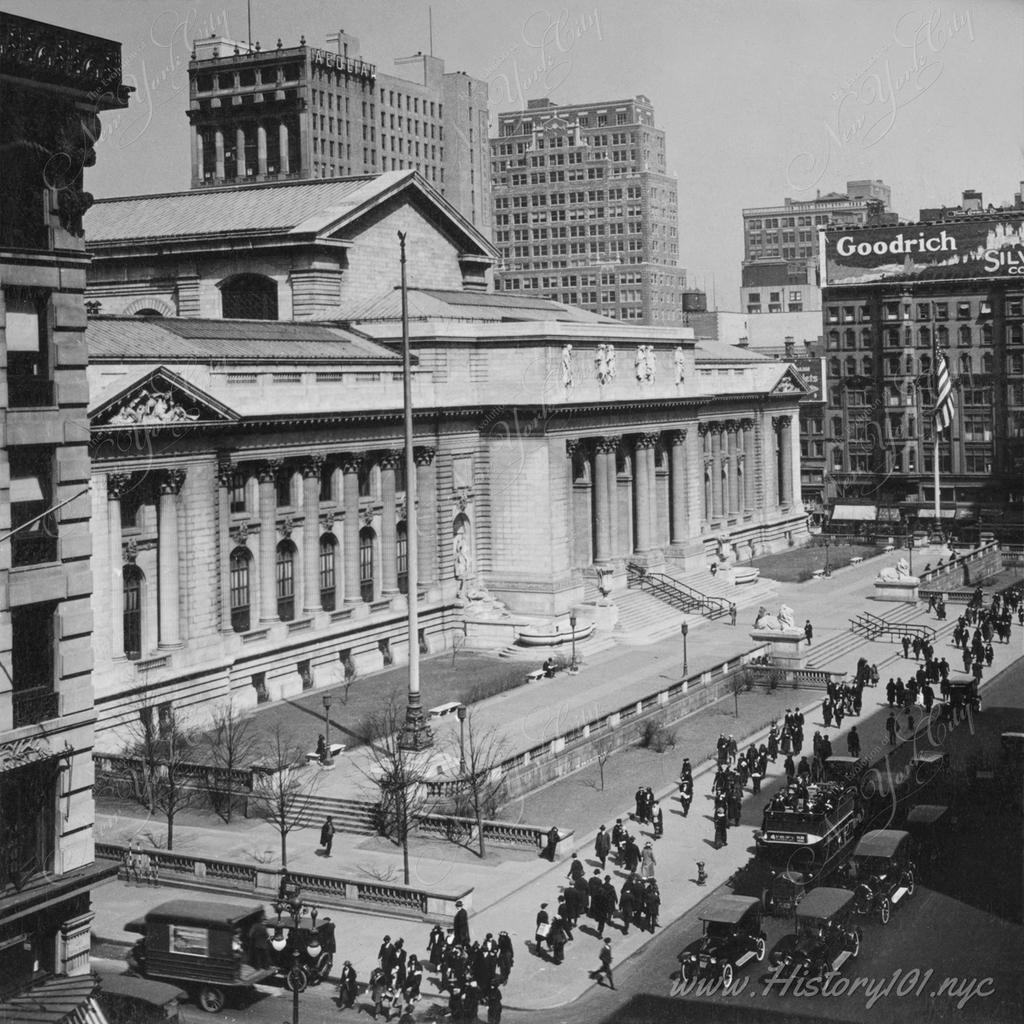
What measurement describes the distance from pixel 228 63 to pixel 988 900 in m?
125

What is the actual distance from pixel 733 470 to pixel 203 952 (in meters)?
82.2

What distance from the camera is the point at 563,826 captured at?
1967 inches

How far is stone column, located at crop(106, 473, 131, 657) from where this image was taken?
193 feet

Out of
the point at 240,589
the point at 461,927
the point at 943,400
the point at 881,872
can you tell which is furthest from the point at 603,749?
the point at 943,400

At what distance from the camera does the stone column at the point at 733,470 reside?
114 metres

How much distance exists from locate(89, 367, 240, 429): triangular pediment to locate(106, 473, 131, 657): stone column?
6.84 ft

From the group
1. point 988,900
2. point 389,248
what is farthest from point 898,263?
point 988,900

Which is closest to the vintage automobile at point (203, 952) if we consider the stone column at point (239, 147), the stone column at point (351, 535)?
the stone column at point (351, 535)

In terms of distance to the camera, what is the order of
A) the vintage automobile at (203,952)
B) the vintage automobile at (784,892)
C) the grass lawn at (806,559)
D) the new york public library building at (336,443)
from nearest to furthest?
1. the vintage automobile at (203,952)
2. the vintage automobile at (784,892)
3. the new york public library building at (336,443)
4. the grass lawn at (806,559)

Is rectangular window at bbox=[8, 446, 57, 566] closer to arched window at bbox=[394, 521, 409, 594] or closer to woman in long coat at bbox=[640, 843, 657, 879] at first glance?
woman in long coat at bbox=[640, 843, 657, 879]

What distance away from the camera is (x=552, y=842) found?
1826 inches

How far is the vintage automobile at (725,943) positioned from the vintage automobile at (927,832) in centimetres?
804

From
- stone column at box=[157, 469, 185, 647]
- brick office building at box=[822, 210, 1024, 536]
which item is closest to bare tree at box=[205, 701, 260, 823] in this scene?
stone column at box=[157, 469, 185, 647]

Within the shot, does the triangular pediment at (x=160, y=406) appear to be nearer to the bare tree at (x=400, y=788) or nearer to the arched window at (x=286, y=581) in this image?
the arched window at (x=286, y=581)
